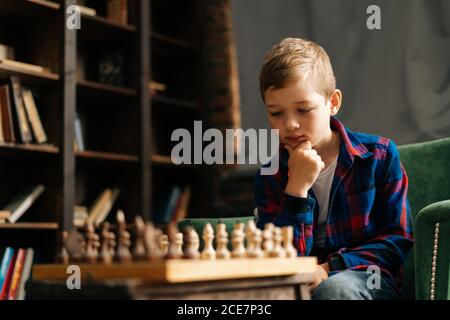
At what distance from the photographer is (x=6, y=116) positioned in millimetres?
3162

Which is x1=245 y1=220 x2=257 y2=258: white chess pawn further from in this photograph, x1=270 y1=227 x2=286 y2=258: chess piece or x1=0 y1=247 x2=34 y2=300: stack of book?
x1=0 y1=247 x2=34 y2=300: stack of book

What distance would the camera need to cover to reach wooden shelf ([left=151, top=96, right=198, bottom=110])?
402 centimetres

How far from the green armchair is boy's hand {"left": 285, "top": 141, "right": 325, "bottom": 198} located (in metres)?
0.26

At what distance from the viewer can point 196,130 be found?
4.35 metres

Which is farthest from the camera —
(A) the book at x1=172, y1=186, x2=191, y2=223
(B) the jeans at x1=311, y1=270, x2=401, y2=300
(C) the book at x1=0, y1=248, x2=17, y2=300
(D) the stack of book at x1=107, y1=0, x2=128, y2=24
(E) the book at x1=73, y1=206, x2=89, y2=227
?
(A) the book at x1=172, y1=186, x2=191, y2=223

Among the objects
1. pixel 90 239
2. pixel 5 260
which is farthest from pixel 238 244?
pixel 5 260

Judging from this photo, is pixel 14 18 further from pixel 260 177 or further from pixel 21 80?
pixel 260 177

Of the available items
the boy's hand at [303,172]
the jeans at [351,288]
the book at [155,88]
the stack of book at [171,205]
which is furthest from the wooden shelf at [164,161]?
the jeans at [351,288]

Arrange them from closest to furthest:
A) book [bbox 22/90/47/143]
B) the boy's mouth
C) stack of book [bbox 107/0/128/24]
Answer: the boy's mouth, book [bbox 22/90/47/143], stack of book [bbox 107/0/128/24]

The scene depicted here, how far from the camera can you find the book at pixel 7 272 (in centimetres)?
304

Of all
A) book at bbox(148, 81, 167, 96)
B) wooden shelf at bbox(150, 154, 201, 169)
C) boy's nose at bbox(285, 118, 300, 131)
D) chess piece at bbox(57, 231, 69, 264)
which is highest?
book at bbox(148, 81, 167, 96)

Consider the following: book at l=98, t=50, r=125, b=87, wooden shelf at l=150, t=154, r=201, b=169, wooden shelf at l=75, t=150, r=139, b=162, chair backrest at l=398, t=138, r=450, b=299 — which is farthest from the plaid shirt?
book at l=98, t=50, r=125, b=87

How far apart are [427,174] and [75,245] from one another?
3.94 feet
